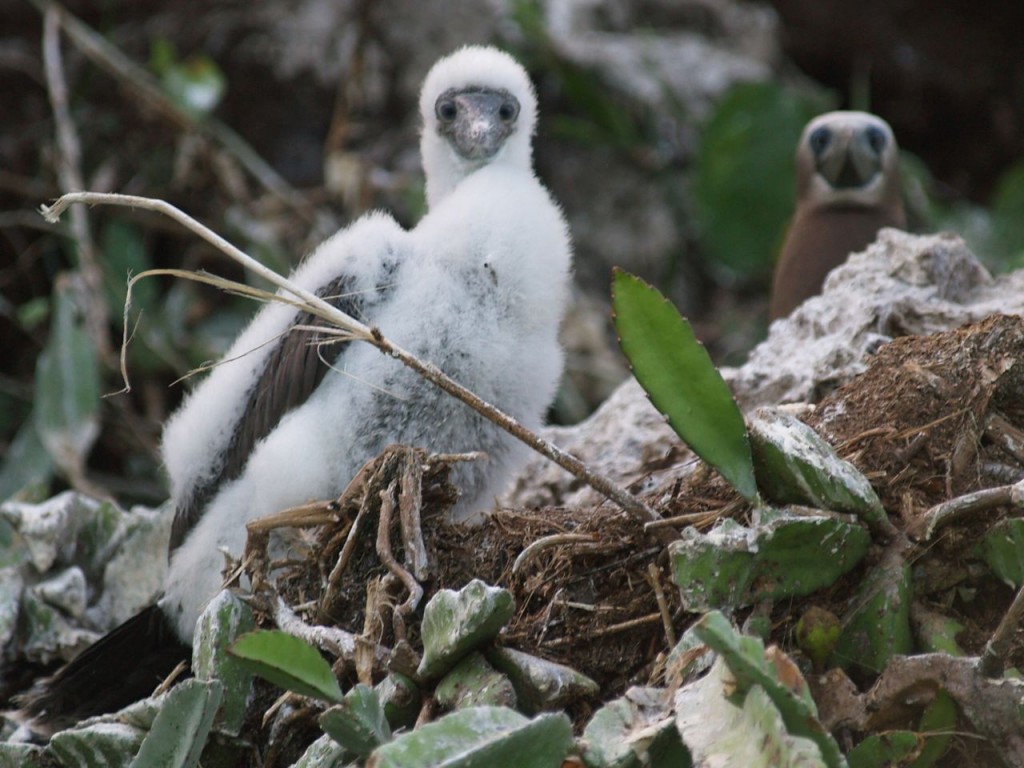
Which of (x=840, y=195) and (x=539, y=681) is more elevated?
(x=840, y=195)

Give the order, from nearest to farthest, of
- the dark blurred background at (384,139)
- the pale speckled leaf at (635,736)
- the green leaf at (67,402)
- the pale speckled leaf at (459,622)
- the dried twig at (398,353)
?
the pale speckled leaf at (635,736) < the pale speckled leaf at (459,622) < the dried twig at (398,353) < the green leaf at (67,402) < the dark blurred background at (384,139)

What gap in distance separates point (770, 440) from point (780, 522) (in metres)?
0.12

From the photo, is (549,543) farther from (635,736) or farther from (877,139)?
(877,139)

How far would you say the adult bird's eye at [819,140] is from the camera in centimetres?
400

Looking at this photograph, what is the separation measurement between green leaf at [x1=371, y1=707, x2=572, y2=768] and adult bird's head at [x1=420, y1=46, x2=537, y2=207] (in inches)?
59.3

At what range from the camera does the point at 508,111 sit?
2900mm

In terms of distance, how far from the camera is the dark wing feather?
2.49 m

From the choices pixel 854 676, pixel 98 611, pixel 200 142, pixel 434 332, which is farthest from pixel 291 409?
pixel 200 142

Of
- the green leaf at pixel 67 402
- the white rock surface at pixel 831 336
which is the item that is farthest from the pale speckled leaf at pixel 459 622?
the green leaf at pixel 67 402

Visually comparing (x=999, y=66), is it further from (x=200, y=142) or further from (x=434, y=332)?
(x=434, y=332)

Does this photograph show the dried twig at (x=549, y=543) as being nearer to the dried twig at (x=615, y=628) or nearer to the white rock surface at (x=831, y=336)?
the dried twig at (x=615, y=628)

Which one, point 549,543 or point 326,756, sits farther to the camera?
point 549,543

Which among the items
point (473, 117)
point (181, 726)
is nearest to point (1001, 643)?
point (181, 726)

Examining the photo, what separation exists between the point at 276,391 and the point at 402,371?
0.84 ft
